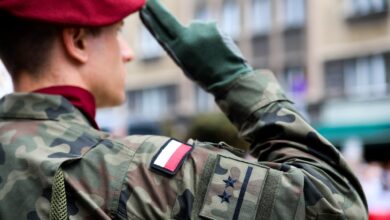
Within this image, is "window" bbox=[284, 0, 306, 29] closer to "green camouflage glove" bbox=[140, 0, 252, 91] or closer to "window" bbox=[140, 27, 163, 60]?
"window" bbox=[140, 27, 163, 60]

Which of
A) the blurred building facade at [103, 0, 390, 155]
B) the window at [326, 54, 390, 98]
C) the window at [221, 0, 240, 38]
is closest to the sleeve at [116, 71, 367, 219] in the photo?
the blurred building facade at [103, 0, 390, 155]

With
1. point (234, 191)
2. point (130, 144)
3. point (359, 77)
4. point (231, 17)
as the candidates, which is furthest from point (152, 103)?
point (234, 191)

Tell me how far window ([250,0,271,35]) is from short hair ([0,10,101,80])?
18.6 metres

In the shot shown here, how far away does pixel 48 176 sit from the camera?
4.37 feet

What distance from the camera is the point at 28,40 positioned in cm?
151

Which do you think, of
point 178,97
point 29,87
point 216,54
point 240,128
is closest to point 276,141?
point 240,128

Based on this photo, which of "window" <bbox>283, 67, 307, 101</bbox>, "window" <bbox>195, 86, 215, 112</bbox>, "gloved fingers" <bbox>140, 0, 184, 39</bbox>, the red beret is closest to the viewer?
the red beret

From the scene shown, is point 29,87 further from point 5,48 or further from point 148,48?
point 148,48

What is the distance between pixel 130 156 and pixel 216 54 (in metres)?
0.31

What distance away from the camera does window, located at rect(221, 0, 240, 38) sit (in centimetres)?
2073

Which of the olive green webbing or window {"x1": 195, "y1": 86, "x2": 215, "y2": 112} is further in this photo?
window {"x1": 195, "y1": 86, "x2": 215, "y2": 112}

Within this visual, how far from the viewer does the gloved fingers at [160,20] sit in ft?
5.16

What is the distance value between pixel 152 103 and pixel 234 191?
21.3 metres

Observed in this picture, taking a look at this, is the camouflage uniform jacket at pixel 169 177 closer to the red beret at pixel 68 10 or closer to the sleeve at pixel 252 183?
the sleeve at pixel 252 183
